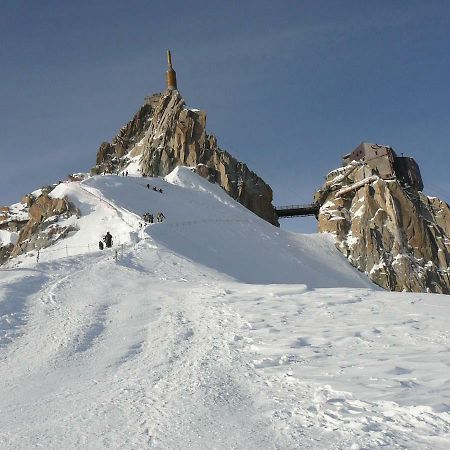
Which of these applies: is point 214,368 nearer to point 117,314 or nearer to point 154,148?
point 117,314

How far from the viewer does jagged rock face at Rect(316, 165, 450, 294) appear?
6112 centimetres

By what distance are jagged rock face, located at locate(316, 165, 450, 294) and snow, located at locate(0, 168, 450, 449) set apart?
44.3 metres

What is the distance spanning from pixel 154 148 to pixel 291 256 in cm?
4617

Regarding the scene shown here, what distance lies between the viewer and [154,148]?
8088 centimetres

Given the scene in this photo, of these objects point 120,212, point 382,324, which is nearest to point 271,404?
point 382,324

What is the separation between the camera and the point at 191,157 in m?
76.9

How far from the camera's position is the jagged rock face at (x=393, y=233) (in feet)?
201

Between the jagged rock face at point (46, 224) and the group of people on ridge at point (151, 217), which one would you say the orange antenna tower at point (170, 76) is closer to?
the jagged rock face at point (46, 224)

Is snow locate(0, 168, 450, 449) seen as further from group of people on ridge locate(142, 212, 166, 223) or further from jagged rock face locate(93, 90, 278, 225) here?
jagged rock face locate(93, 90, 278, 225)

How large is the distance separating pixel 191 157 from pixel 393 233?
32832 millimetres

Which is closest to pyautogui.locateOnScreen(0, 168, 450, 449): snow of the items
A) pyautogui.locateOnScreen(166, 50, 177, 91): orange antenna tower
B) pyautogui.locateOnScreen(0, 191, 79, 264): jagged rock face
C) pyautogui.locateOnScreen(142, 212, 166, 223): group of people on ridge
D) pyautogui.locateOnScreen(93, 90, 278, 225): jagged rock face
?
pyautogui.locateOnScreen(142, 212, 166, 223): group of people on ridge

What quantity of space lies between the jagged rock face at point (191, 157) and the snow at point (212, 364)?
52003 mm

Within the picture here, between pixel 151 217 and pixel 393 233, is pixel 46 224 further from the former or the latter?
pixel 393 233

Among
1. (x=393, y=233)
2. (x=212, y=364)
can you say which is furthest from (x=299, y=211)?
(x=212, y=364)
